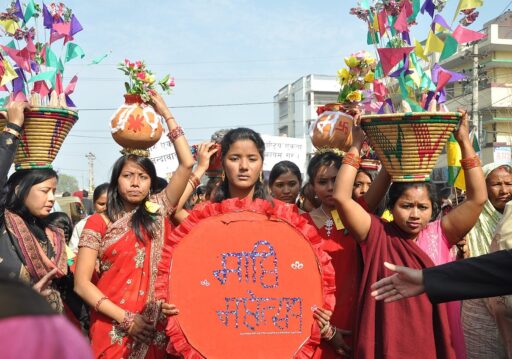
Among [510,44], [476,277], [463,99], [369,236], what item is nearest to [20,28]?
[369,236]

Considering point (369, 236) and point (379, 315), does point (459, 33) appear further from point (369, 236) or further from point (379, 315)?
point (379, 315)

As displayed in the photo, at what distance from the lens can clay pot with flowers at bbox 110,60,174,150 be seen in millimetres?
3633

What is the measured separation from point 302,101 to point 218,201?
4868 cm

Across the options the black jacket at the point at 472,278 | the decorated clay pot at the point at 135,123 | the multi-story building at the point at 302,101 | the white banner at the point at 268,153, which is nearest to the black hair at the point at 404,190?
the black jacket at the point at 472,278

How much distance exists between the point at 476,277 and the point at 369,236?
2.97ft

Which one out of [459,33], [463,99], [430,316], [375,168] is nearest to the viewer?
[430,316]

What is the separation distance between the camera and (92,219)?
357 cm

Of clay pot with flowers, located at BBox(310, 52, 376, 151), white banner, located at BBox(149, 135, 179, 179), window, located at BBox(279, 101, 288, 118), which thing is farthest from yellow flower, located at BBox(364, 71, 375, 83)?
window, located at BBox(279, 101, 288, 118)

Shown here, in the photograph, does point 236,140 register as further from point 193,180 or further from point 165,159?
point 165,159

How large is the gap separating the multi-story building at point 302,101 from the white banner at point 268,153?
116 ft

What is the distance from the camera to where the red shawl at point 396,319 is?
313 centimetres

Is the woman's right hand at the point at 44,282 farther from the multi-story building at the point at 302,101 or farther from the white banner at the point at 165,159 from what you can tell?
the multi-story building at the point at 302,101

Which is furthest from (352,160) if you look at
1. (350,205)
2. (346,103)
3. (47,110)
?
(47,110)

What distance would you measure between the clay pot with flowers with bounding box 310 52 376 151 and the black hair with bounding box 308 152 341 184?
12 centimetres
